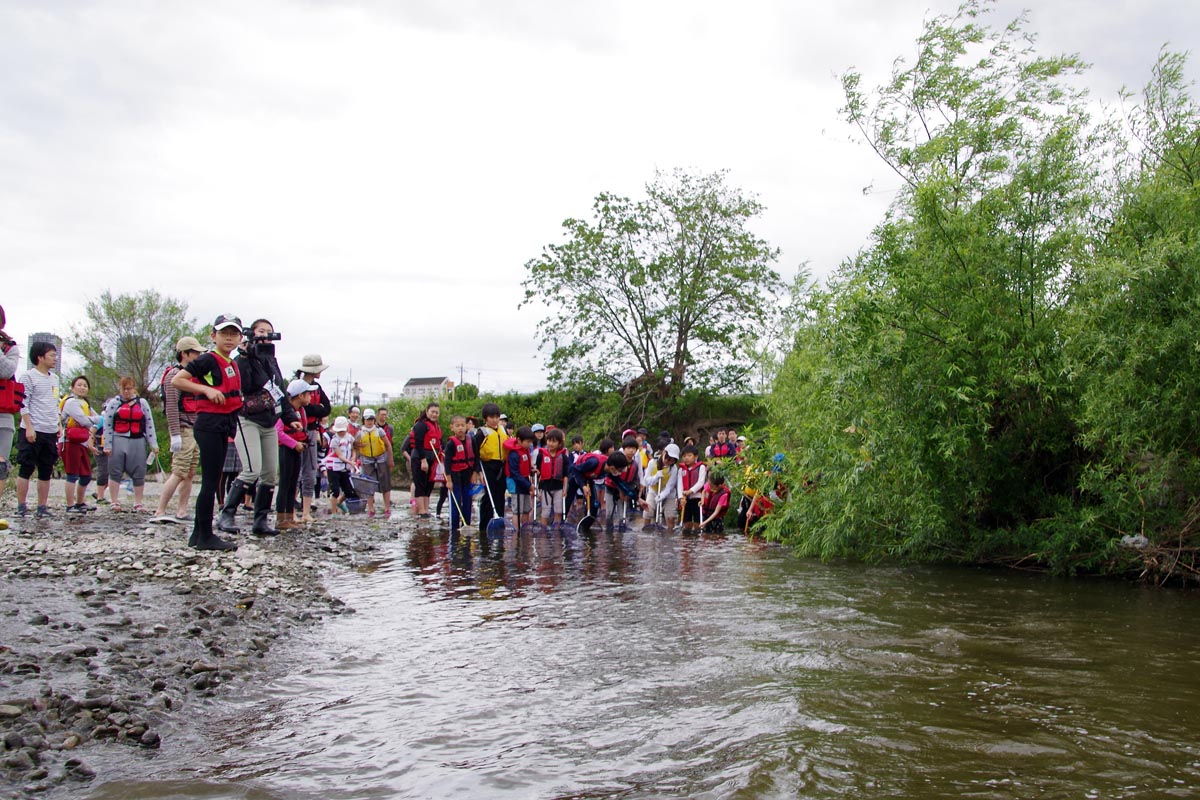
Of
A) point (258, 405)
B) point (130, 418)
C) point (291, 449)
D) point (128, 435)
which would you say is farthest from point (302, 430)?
point (128, 435)

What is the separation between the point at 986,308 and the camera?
9086 millimetres

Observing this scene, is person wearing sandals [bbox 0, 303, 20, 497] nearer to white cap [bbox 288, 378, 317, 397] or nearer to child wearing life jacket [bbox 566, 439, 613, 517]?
white cap [bbox 288, 378, 317, 397]

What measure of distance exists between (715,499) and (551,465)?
11.7ft

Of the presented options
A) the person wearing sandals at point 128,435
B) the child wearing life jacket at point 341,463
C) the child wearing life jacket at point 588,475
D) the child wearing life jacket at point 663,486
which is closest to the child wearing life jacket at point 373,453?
the child wearing life jacket at point 341,463

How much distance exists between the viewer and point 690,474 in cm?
1808

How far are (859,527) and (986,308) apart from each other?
2.81 m

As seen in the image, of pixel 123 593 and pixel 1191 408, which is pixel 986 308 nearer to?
pixel 1191 408

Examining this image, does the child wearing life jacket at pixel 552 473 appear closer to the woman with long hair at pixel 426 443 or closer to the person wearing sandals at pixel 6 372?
the woman with long hair at pixel 426 443

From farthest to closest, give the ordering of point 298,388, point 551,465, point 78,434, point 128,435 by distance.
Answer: point 551,465 < point 128,435 < point 78,434 < point 298,388

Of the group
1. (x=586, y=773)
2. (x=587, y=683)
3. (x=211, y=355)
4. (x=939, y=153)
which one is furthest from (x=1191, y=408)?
(x=211, y=355)

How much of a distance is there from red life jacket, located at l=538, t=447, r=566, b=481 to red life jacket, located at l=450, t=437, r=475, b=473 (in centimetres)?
150

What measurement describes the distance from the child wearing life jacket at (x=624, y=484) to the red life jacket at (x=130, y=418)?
807 centimetres

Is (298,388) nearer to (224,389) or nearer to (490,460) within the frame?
(490,460)

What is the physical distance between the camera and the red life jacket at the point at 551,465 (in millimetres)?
15594
